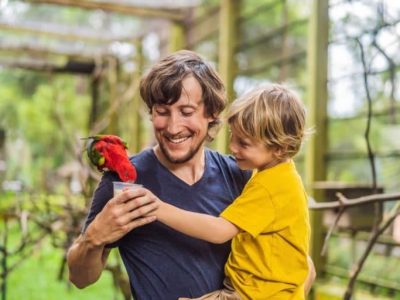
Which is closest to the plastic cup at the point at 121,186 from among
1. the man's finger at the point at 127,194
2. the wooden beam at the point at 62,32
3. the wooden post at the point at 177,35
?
the man's finger at the point at 127,194

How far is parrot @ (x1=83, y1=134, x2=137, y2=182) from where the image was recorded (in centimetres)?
135

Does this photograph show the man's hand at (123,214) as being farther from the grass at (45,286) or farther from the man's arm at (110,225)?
the grass at (45,286)

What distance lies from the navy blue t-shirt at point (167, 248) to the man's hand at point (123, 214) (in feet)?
0.34

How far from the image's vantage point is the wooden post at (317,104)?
4.12 m

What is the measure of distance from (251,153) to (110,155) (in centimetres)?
35

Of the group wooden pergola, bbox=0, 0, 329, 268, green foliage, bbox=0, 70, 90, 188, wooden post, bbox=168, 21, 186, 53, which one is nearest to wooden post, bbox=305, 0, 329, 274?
wooden pergola, bbox=0, 0, 329, 268

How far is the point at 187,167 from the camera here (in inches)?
Answer: 61.1

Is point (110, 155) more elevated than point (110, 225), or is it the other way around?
point (110, 155)

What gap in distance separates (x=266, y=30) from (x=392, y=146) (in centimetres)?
196

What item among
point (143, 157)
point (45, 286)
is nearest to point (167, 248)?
point (143, 157)

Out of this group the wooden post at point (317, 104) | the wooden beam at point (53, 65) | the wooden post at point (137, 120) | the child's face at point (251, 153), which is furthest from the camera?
the wooden post at point (137, 120)

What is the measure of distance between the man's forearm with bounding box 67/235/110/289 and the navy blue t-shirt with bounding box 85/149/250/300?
5 centimetres

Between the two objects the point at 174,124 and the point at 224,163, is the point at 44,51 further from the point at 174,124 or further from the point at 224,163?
the point at 174,124

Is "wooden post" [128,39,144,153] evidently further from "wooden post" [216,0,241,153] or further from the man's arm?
the man's arm
